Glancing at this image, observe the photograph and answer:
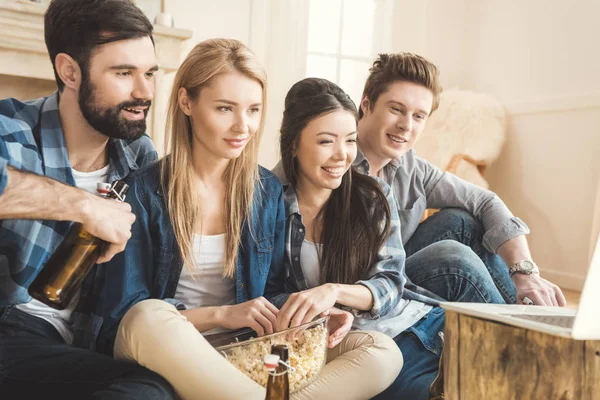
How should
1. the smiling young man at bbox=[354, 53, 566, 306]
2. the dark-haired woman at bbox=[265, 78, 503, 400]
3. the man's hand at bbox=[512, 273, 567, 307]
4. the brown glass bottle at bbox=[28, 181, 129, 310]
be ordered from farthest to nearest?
the smiling young man at bbox=[354, 53, 566, 306], the man's hand at bbox=[512, 273, 567, 307], the dark-haired woman at bbox=[265, 78, 503, 400], the brown glass bottle at bbox=[28, 181, 129, 310]

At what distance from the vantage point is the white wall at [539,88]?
3590 mm

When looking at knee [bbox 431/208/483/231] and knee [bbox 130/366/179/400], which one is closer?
knee [bbox 130/366/179/400]

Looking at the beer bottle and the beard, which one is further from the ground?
the beard

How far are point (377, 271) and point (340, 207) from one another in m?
0.19

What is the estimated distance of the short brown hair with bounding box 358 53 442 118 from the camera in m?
1.99

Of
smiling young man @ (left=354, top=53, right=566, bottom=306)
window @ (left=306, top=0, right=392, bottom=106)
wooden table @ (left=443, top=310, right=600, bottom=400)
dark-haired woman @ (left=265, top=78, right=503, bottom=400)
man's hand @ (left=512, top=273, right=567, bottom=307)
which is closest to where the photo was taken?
wooden table @ (left=443, top=310, right=600, bottom=400)

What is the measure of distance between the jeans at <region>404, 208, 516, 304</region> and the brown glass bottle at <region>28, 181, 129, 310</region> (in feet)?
3.00

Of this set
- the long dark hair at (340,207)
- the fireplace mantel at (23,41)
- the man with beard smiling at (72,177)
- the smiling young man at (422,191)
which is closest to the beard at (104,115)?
the man with beard smiling at (72,177)

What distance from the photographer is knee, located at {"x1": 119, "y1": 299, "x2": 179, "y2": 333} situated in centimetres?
123

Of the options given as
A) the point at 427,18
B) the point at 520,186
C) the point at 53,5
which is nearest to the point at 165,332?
the point at 53,5

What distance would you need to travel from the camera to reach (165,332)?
3.96ft

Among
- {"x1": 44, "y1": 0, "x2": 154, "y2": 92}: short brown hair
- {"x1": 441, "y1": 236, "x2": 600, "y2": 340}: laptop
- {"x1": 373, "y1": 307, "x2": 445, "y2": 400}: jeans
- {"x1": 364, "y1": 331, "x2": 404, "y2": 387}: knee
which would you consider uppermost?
{"x1": 44, "y1": 0, "x2": 154, "y2": 92}: short brown hair

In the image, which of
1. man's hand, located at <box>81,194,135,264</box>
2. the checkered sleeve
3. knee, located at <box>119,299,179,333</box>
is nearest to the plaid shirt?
the checkered sleeve

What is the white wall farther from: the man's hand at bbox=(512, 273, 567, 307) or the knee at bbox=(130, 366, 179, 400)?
the knee at bbox=(130, 366, 179, 400)
